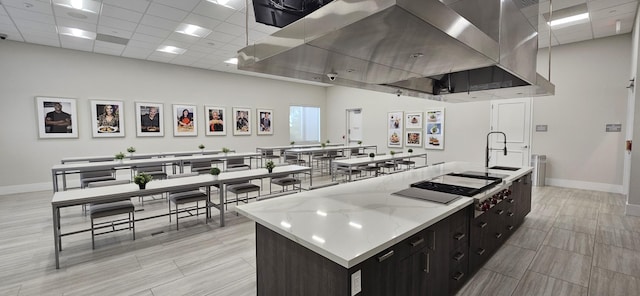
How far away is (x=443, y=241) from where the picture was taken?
6.04ft

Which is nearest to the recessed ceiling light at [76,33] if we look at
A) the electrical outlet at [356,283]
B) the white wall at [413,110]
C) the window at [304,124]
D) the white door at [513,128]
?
the window at [304,124]

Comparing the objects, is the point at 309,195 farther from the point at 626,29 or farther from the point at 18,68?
the point at 18,68

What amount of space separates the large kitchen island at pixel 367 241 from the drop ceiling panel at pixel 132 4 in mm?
3783

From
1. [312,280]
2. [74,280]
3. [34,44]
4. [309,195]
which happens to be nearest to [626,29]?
[309,195]

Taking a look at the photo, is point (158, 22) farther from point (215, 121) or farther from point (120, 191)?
point (215, 121)

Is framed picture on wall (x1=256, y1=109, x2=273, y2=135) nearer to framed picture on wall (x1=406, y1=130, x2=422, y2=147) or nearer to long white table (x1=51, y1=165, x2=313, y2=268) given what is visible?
framed picture on wall (x1=406, y1=130, x2=422, y2=147)

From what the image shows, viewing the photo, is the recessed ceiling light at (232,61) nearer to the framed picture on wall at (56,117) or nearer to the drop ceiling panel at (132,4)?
the drop ceiling panel at (132,4)

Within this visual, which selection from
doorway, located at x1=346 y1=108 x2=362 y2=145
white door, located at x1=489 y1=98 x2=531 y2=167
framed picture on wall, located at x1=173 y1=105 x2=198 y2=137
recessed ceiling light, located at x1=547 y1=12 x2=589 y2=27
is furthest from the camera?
doorway, located at x1=346 y1=108 x2=362 y2=145

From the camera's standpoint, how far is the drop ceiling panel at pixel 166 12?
414 cm

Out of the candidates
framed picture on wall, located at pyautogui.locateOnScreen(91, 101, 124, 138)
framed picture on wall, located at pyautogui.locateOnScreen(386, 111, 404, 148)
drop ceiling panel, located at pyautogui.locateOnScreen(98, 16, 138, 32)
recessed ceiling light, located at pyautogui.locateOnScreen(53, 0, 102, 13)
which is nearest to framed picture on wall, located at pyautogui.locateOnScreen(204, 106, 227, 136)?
framed picture on wall, located at pyautogui.locateOnScreen(91, 101, 124, 138)

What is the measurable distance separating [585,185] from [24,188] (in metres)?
11.8

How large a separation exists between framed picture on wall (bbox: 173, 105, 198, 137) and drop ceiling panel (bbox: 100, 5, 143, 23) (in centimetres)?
350

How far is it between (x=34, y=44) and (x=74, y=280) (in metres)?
6.08

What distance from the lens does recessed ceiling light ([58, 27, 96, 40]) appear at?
5.01m
